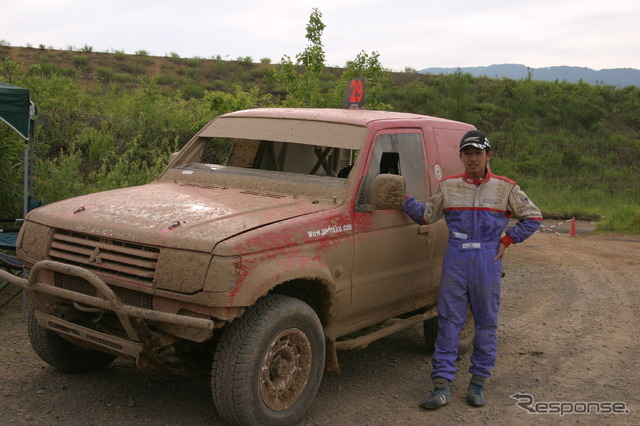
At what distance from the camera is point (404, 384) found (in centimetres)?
545

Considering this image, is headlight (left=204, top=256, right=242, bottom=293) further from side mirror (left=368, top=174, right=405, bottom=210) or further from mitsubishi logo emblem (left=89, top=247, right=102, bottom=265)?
side mirror (left=368, top=174, right=405, bottom=210)

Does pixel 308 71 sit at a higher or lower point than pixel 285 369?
higher

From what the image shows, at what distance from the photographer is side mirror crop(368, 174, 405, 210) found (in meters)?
4.69

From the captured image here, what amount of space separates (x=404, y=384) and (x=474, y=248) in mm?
1254

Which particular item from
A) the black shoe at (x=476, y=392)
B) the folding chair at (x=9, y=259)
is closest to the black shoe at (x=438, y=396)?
the black shoe at (x=476, y=392)

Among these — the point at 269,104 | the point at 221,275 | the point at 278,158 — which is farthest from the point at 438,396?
the point at 269,104

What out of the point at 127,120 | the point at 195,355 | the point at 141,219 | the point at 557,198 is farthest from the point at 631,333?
the point at 557,198

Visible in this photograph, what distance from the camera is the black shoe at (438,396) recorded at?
491 cm

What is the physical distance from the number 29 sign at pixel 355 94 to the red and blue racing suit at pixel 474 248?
147 centimetres

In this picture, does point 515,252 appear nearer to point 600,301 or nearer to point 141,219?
point 600,301

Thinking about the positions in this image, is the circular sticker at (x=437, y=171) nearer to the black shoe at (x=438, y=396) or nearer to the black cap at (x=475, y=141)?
the black cap at (x=475, y=141)

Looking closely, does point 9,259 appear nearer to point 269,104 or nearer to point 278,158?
point 278,158

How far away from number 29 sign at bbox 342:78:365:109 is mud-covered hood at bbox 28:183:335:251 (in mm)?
1723

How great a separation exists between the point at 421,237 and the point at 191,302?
2.25m
